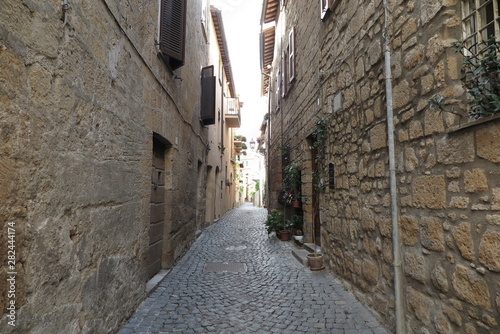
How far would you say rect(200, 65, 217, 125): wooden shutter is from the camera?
8.59 m

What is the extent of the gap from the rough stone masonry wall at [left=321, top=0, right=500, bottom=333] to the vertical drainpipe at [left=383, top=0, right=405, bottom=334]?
0.06 metres

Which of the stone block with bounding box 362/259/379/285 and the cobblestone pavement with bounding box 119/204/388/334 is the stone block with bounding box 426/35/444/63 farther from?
the cobblestone pavement with bounding box 119/204/388/334

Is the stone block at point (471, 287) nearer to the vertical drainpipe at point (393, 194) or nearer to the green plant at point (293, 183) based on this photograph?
the vertical drainpipe at point (393, 194)

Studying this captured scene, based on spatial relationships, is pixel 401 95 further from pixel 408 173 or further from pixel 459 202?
pixel 459 202

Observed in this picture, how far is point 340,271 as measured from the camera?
4.07 m

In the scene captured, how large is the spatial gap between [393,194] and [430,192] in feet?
1.56

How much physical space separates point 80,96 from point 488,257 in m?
2.75

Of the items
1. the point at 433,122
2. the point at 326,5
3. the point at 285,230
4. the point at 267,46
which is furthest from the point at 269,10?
the point at 433,122

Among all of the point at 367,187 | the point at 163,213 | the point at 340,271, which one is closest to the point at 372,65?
the point at 367,187

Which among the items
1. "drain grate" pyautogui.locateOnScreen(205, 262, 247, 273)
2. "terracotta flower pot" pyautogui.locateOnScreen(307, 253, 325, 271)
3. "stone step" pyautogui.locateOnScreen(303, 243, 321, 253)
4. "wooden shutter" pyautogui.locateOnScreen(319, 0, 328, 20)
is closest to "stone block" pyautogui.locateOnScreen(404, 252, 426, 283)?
"terracotta flower pot" pyautogui.locateOnScreen(307, 253, 325, 271)

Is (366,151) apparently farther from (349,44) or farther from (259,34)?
(259,34)

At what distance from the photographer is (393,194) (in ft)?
8.90

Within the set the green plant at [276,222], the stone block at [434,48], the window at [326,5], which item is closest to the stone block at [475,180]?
the stone block at [434,48]

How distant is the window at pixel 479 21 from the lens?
179 cm
